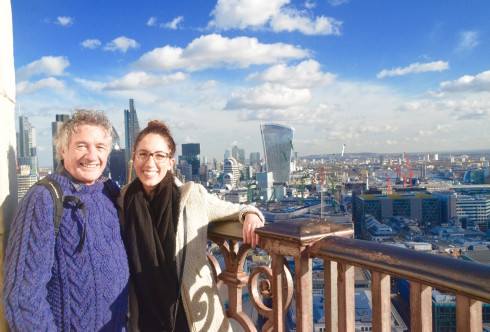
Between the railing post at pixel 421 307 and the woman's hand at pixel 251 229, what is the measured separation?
0.56 m

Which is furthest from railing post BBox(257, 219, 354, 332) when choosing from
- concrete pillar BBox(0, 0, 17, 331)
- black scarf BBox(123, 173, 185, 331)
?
concrete pillar BBox(0, 0, 17, 331)

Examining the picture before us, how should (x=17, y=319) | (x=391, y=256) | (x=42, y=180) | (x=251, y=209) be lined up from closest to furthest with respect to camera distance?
(x=391, y=256), (x=17, y=319), (x=42, y=180), (x=251, y=209)

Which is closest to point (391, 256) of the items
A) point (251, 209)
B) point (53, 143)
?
point (251, 209)

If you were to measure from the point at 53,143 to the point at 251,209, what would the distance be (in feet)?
2.34

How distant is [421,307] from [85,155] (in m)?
1.06

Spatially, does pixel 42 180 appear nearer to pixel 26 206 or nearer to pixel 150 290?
pixel 26 206

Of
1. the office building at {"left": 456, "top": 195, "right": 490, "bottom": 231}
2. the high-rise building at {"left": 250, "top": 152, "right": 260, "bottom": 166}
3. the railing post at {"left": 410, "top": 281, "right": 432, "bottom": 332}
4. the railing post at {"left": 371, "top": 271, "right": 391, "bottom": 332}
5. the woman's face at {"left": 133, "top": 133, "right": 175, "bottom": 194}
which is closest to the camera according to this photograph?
the railing post at {"left": 410, "top": 281, "right": 432, "bottom": 332}

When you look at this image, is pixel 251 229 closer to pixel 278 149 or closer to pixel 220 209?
pixel 220 209

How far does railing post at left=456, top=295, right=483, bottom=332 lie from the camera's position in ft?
2.55

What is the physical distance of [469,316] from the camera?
778mm

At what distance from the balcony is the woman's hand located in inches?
2.0

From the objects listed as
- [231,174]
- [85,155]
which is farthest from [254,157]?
[85,155]

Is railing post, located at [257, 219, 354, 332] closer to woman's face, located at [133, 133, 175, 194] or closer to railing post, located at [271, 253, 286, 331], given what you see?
railing post, located at [271, 253, 286, 331]

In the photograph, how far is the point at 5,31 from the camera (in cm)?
142
